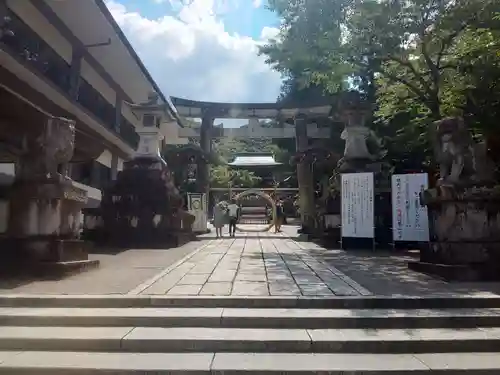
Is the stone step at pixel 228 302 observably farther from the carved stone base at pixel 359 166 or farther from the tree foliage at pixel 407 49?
Answer: the carved stone base at pixel 359 166

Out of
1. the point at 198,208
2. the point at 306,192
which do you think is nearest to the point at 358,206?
the point at 306,192

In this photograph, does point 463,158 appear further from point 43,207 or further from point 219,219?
point 219,219

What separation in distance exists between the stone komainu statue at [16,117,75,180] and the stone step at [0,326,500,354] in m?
3.32

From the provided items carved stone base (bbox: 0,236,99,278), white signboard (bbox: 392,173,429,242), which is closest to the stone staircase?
carved stone base (bbox: 0,236,99,278)

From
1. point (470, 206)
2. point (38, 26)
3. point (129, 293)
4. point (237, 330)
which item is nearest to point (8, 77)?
point (38, 26)

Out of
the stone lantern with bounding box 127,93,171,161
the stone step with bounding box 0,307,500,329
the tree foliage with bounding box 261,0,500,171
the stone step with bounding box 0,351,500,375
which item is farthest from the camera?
the stone lantern with bounding box 127,93,171,161

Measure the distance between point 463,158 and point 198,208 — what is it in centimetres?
1443

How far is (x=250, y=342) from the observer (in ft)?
15.2

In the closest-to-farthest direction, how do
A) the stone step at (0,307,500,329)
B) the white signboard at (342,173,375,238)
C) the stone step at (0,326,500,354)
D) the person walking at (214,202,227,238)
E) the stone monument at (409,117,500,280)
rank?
the stone step at (0,326,500,354)
the stone step at (0,307,500,329)
the stone monument at (409,117,500,280)
the white signboard at (342,173,375,238)
the person walking at (214,202,227,238)

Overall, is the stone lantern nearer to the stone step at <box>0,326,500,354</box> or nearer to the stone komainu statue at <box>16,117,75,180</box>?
the stone komainu statue at <box>16,117,75,180</box>

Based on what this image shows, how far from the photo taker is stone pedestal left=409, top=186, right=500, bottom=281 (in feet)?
24.1

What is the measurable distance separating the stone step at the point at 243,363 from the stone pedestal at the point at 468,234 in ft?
9.82

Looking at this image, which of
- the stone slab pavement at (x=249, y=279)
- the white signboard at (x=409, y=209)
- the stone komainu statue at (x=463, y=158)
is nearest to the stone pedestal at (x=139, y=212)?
the stone slab pavement at (x=249, y=279)

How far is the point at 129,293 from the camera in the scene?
19.5ft
